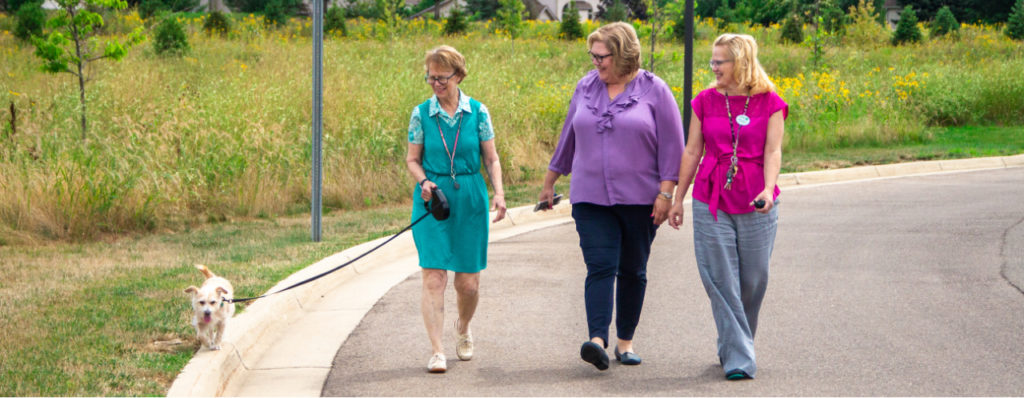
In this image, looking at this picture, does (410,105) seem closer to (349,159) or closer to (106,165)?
(349,159)

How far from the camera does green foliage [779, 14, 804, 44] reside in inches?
1528

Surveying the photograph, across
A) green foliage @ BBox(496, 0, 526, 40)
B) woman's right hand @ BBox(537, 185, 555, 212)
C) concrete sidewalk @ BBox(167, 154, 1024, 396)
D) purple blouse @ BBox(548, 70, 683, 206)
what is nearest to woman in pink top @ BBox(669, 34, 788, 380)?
purple blouse @ BBox(548, 70, 683, 206)

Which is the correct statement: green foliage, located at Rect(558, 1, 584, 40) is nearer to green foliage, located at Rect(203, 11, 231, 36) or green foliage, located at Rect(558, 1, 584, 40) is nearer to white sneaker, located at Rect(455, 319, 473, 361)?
green foliage, located at Rect(203, 11, 231, 36)

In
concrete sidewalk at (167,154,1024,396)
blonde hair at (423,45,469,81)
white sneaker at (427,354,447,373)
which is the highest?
blonde hair at (423,45,469,81)

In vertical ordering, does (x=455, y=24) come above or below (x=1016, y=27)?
below

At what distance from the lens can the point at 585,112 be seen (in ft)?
17.7

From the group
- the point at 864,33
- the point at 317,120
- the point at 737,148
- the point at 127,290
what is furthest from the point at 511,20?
the point at 737,148

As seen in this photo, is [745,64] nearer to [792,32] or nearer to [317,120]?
[317,120]

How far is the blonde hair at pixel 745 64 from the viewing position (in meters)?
5.03

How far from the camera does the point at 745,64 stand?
5.04 meters

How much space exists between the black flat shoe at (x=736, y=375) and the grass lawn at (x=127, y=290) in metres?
2.79

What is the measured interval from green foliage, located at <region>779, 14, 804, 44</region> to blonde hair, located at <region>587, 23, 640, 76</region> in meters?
34.9

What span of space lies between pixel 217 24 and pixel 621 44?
30708mm

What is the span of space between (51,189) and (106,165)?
1127 millimetres
